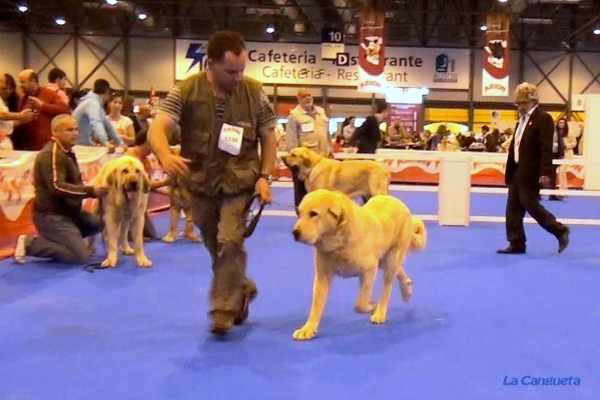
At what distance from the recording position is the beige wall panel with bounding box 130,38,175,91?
25.9m

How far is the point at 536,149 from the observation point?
6938 millimetres

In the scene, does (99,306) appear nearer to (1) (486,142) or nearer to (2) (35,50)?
(1) (486,142)

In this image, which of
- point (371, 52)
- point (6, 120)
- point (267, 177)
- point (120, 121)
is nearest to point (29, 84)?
point (6, 120)

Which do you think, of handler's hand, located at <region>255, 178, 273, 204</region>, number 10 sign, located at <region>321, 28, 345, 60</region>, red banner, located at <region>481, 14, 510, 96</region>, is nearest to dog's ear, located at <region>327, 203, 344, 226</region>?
handler's hand, located at <region>255, 178, 273, 204</region>

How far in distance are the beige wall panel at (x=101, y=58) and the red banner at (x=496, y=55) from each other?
44.9 ft

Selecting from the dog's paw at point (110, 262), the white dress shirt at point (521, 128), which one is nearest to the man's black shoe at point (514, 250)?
the white dress shirt at point (521, 128)

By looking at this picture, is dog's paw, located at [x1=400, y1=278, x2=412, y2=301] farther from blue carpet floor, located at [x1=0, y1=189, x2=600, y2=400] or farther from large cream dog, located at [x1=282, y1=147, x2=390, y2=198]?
large cream dog, located at [x1=282, y1=147, x2=390, y2=198]

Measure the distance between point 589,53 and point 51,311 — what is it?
25.9 m

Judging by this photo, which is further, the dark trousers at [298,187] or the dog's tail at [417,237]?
the dark trousers at [298,187]

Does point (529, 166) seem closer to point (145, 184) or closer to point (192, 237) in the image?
point (192, 237)

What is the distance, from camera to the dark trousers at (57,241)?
238 inches

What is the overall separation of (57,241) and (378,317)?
3.16m

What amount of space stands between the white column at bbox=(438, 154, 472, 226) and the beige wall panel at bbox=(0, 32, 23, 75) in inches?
817

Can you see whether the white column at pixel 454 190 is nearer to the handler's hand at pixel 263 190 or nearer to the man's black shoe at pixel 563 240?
the man's black shoe at pixel 563 240
